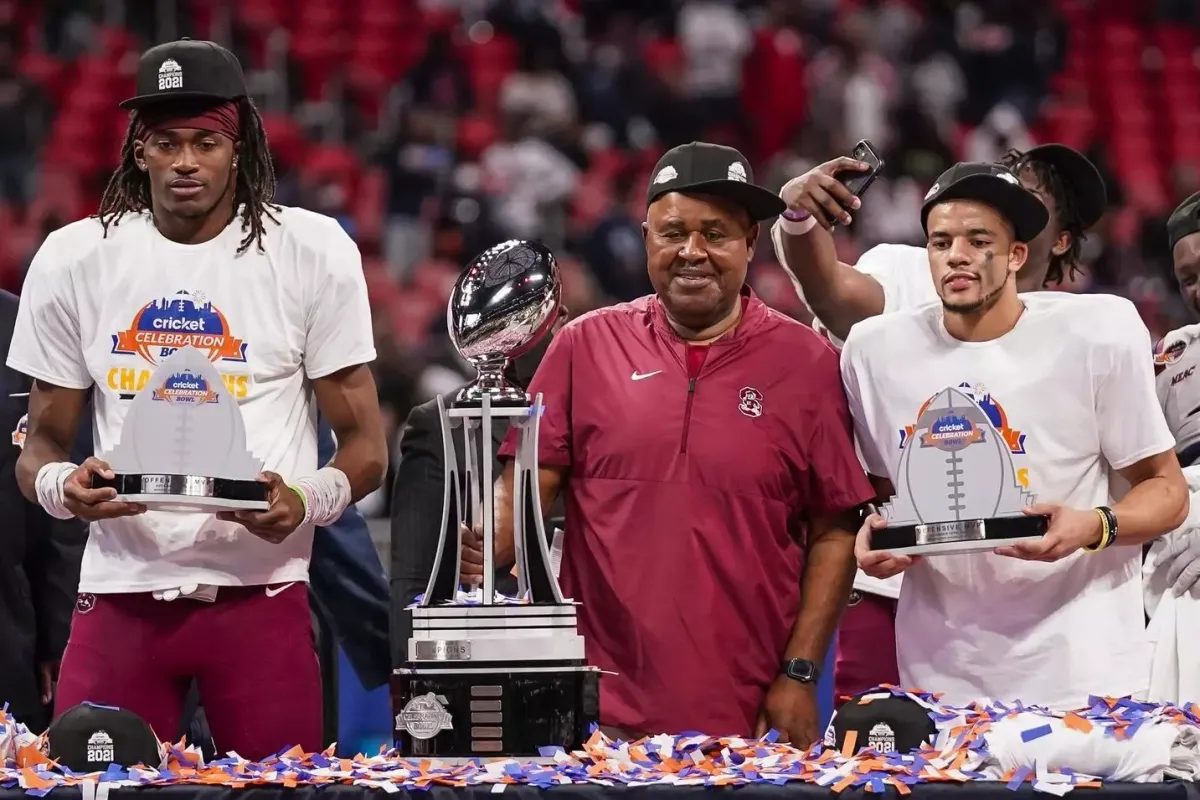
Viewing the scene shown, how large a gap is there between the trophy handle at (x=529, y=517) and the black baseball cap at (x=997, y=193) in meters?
0.78

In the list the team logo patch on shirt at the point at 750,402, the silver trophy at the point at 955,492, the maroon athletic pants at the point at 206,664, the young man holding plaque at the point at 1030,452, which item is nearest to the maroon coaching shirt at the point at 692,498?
the team logo patch on shirt at the point at 750,402

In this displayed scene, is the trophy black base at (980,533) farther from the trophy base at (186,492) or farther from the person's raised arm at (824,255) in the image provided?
the trophy base at (186,492)

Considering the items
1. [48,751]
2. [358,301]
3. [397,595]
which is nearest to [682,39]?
[397,595]

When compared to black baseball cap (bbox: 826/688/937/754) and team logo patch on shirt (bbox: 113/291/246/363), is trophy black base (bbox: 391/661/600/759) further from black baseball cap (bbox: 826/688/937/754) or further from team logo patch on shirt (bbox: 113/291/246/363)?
team logo patch on shirt (bbox: 113/291/246/363)

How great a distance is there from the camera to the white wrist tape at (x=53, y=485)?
283 centimetres

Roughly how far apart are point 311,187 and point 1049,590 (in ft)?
21.0

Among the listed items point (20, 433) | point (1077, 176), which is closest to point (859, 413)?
point (1077, 176)

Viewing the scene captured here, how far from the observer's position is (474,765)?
251 centimetres

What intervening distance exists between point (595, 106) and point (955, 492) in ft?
25.4

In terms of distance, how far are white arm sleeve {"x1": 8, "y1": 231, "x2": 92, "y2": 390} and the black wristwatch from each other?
1273 mm

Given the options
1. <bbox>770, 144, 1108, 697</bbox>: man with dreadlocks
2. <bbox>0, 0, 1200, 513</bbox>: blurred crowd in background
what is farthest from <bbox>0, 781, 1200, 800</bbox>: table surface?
<bbox>0, 0, 1200, 513</bbox>: blurred crowd in background

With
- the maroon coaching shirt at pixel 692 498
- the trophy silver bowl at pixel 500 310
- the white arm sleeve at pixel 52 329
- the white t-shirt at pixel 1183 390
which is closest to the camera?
the trophy silver bowl at pixel 500 310

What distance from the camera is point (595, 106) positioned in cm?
1016

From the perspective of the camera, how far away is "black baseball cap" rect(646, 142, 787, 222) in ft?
9.67
